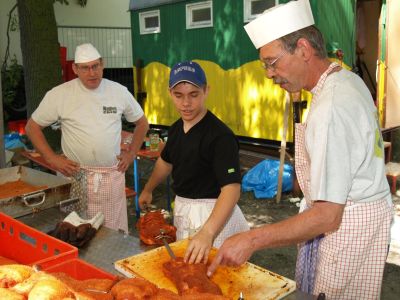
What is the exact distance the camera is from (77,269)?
1.80 meters

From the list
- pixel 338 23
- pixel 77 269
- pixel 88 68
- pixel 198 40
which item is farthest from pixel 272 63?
pixel 198 40

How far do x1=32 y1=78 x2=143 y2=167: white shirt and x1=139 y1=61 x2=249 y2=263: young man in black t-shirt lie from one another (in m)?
1.05

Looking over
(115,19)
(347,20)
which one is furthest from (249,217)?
(115,19)

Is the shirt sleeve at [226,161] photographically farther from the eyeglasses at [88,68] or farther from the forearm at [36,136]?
the forearm at [36,136]

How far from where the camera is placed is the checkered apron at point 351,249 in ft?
6.88

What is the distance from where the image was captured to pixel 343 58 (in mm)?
8055

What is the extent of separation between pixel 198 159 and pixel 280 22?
1033 millimetres

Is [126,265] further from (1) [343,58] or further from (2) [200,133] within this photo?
(1) [343,58]

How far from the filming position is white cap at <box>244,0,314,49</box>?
2.03 metres

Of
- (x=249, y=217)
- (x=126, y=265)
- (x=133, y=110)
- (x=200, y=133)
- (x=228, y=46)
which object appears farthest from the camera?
(x=228, y=46)

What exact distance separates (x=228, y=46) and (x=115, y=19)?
8.36 meters

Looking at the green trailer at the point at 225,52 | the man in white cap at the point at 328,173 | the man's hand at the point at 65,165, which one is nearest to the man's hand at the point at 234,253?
the man in white cap at the point at 328,173

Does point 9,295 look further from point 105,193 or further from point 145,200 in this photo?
point 105,193

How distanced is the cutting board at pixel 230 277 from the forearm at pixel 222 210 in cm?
13
